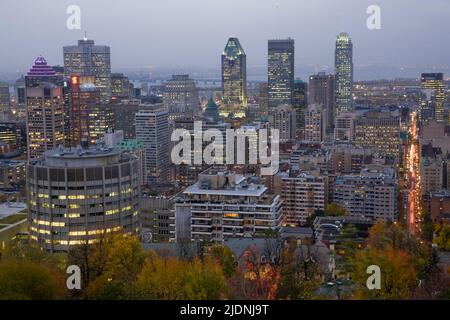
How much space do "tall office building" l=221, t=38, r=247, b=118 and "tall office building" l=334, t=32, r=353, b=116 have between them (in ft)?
21.3

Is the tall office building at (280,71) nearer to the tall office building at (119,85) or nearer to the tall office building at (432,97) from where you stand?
the tall office building at (432,97)

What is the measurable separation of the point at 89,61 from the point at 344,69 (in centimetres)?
1783

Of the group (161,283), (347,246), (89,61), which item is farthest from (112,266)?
(89,61)

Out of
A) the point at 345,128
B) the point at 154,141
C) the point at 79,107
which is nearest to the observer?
the point at 154,141

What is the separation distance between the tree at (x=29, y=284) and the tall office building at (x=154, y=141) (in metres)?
19.4

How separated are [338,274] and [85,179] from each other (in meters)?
4.72

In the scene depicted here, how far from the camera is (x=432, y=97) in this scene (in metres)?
40.6

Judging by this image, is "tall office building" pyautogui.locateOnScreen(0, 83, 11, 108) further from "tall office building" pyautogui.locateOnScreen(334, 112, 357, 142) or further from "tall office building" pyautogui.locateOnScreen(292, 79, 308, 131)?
"tall office building" pyautogui.locateOnScreen(334, 112, 357, 142)

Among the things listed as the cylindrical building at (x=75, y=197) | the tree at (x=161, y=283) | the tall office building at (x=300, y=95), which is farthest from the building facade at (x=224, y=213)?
the tall office building at (x=300, y=95)

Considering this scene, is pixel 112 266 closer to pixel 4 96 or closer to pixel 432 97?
pixel 4 96

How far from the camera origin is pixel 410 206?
18750 mm

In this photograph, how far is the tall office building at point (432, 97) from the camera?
3834 cm

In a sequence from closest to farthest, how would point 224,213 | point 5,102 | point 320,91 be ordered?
point 224,213 → point 5,102 → point 320,91
